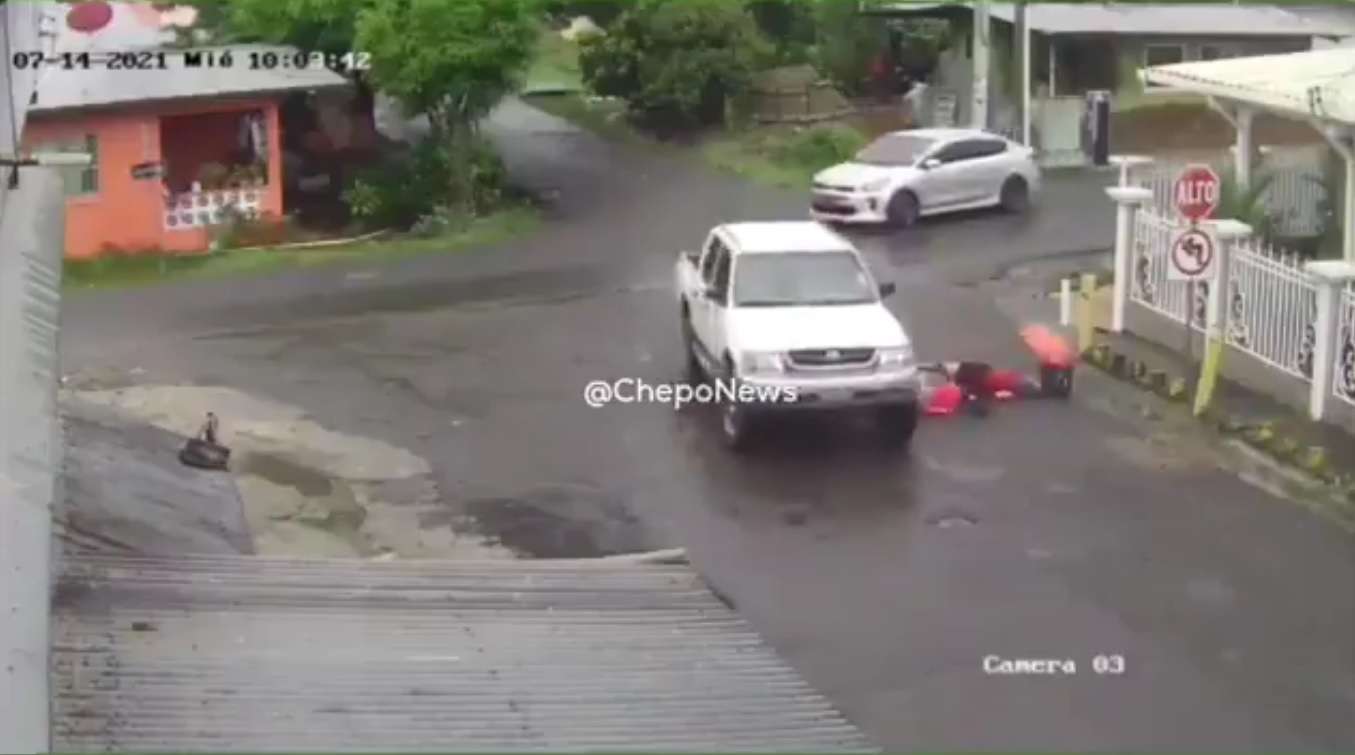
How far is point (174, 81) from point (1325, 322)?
47.9ft

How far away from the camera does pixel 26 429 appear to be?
529 centimetres

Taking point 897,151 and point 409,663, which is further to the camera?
point 897,151

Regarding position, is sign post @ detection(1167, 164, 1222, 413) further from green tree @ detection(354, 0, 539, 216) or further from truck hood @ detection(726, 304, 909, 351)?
green tree @ detection(354, 0, 539, 216)

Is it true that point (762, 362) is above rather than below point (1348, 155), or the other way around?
below

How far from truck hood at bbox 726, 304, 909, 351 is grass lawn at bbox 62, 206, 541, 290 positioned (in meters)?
8.76

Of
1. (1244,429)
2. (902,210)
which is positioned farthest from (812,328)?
(902,210)

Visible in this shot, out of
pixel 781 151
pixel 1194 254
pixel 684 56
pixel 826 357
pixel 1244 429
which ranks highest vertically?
pixel 684 56

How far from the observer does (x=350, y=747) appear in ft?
15.5

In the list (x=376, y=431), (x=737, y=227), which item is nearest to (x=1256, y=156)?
(x=737, y=227)

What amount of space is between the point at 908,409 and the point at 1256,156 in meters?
6.25

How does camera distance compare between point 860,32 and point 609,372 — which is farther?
point 860,32

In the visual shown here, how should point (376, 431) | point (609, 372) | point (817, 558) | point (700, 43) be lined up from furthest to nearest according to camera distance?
point (700, 43) < point (609, 372) < point (376, 431) < point (817, 558)

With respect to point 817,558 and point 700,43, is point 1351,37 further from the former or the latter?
point 817,558

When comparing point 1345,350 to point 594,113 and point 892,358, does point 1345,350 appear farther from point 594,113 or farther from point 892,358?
point 594,113
